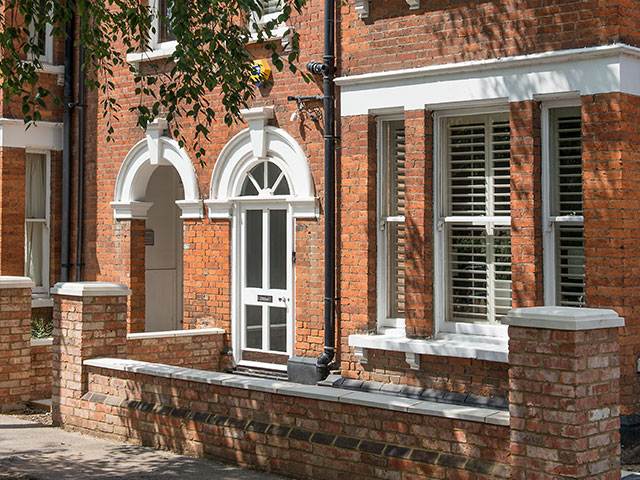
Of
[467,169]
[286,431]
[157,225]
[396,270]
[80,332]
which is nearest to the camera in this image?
[286,431]

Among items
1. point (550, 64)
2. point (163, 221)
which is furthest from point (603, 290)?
point (163, 221)

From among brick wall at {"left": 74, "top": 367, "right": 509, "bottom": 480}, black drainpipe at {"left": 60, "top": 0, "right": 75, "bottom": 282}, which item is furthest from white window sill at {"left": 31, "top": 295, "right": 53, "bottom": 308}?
brick wall at {"left": 74, "top": 367, "right": 509, "bottom": 480}

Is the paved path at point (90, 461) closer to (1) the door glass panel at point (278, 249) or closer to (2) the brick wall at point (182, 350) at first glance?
(2) the brick wall at point (182, 350)

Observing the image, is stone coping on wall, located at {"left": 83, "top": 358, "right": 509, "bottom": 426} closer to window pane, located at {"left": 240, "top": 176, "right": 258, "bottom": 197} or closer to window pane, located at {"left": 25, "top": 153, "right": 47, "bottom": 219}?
window pane, located at {"left": 240, "top": 176, "right": 258, "bottom": 197}

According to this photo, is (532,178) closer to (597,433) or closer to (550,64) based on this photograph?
(550,64)

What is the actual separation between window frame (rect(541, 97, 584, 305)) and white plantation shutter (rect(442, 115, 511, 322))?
0.44 meters

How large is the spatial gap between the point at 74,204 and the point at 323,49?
543 cm

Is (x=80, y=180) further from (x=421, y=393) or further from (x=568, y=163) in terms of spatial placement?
(x=568, y=163)

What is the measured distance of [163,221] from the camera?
14.5 meters

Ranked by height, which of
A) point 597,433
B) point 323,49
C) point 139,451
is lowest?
point 139,451

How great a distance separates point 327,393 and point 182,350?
4882 millimetres

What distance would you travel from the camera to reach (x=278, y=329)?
11367 millimetres

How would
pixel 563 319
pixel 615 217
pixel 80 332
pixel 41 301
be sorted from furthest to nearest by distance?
pixel 41 301 < pixel 80 332 < pixel 615 217 < pixel 563 319

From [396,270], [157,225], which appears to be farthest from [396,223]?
[157,225]
